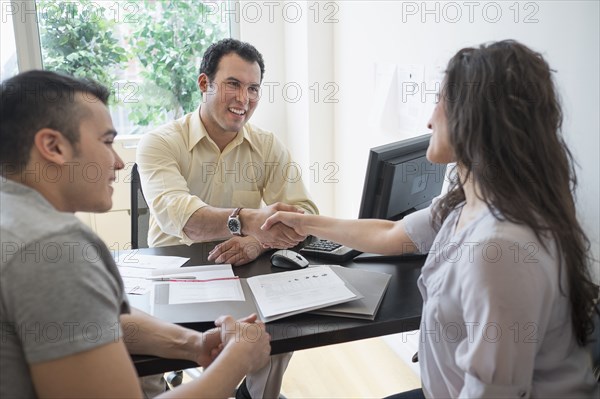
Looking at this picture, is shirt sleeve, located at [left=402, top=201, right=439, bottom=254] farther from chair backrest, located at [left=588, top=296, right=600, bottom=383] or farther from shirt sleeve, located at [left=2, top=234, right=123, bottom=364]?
shirt sleeve, located at [left=2, top=234, right=123, bottom=364]

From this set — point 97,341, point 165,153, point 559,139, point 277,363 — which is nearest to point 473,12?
point 559,139

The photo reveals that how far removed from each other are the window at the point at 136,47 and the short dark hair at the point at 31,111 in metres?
2.57

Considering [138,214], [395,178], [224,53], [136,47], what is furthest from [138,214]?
[136,47]

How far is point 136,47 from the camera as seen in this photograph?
352cm

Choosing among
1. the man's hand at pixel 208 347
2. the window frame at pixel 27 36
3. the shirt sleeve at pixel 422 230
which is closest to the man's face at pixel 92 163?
the man's hand at pixel 208 347

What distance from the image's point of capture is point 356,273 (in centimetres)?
154

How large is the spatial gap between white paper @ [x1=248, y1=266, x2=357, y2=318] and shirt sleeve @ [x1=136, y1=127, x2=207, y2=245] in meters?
0.56

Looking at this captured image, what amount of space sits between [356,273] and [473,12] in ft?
3.81

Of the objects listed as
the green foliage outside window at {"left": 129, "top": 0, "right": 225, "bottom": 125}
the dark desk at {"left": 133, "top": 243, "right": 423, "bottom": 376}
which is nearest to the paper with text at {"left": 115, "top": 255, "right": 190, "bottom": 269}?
the dark desk at {"left": 133, "top": 243, "right": 423, "bottom": 376}

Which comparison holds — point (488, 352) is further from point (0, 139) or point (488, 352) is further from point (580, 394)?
point (0, 139)

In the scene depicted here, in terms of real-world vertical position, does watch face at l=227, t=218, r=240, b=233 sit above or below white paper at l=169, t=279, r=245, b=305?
above

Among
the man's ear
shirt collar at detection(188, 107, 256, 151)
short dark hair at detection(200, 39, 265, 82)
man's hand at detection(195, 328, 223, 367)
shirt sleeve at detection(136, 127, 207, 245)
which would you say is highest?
short dark hair at detection(200, 39, 265, 82)

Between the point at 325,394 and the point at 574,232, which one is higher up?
the point at 574,232

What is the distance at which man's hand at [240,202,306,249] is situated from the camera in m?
1.78
